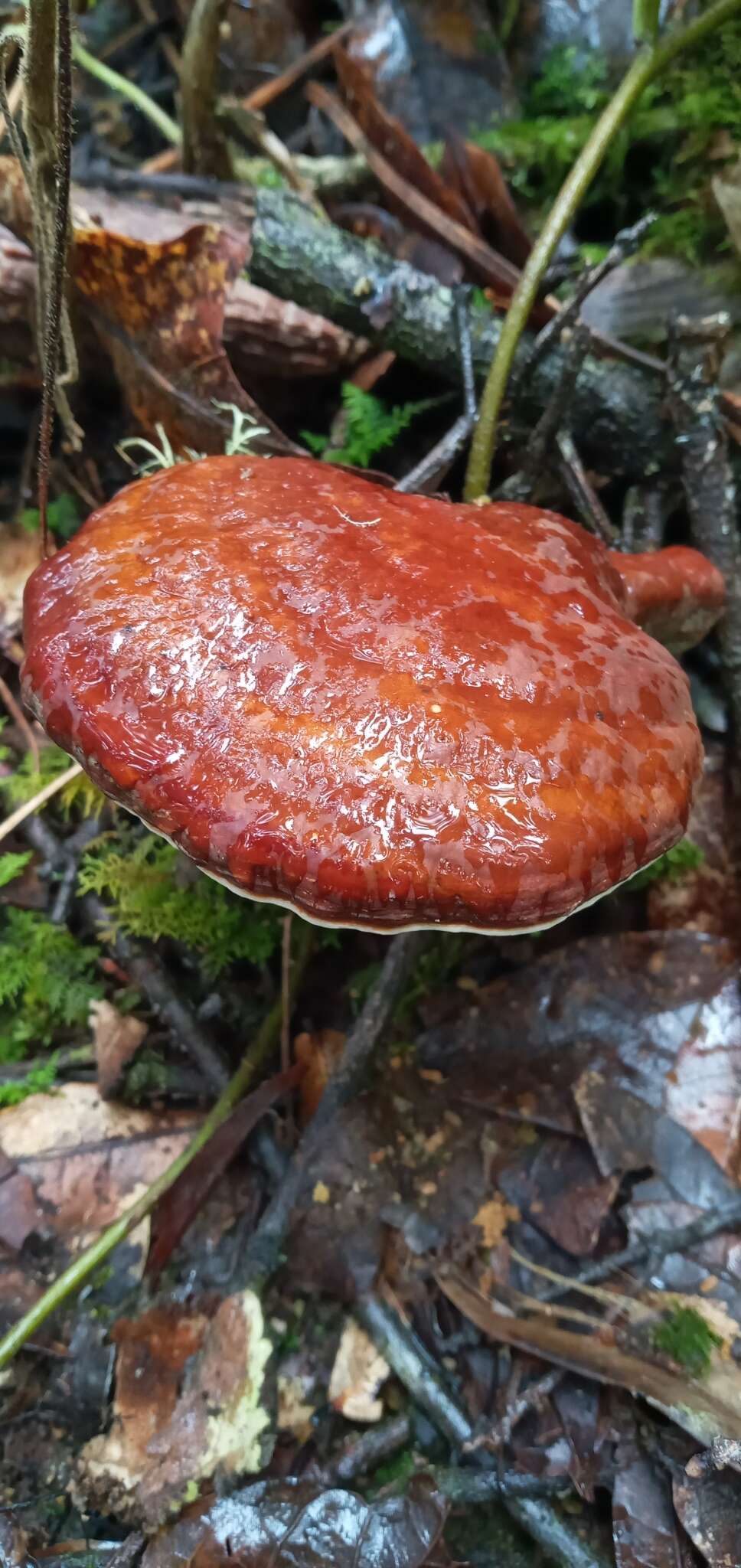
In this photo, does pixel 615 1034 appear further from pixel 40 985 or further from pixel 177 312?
pixel 177 312

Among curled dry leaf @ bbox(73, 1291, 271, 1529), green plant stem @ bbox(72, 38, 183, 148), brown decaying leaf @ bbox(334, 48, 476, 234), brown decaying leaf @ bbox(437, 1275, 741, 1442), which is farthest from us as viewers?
green plant stem @ bbox(72, 38, 183, 148)

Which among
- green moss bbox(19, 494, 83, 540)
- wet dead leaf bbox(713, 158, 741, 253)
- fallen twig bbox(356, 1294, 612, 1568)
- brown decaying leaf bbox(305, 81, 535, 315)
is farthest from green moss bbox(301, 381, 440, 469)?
fallen twig bbox(356, 1294, 612, 1568)

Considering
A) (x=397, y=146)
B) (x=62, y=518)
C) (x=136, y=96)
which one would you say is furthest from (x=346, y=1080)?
(x=136, y=96)

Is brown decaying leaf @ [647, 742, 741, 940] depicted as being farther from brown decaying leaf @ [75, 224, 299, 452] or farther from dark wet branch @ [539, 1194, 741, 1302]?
brown decaying leaf @ [75, 224, 299, 452]

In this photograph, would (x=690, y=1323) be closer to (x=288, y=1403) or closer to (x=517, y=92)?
(x=288, y=1403)

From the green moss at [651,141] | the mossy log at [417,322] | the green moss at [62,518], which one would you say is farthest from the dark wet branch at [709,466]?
the green moss at [62,518]
